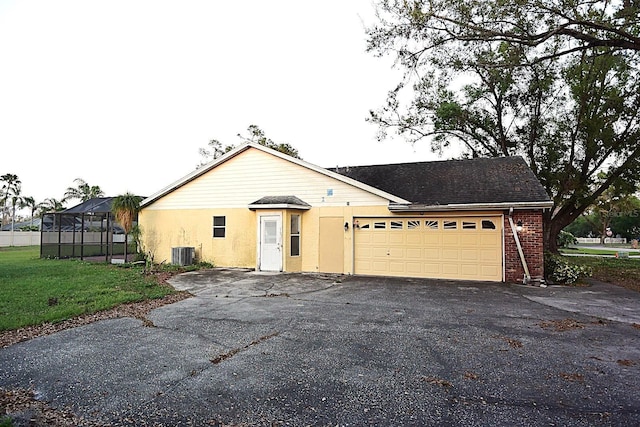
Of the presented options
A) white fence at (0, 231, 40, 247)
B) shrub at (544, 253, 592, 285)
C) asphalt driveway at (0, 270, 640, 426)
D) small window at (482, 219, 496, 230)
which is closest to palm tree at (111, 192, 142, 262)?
asphalt driveway at (0, 270, 640, 426)

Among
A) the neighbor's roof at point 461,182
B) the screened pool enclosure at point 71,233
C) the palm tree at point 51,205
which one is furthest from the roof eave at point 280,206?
the palm tree at point 51,205

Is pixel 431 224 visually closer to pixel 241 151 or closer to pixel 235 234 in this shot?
pixel 235 234

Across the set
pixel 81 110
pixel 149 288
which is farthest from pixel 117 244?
pixel 149 288

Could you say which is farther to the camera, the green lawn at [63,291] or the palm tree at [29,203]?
the palm tree at [29,203]

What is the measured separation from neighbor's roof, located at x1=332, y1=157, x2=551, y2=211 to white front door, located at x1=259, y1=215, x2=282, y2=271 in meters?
4.15

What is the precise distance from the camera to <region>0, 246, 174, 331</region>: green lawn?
645 cm

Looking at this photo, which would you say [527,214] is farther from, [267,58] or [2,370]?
[2,370]

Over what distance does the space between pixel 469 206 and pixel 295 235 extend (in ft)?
19.2

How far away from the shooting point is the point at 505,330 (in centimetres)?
581

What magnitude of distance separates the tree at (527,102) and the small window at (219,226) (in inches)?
310

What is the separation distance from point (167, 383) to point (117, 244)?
735 inches

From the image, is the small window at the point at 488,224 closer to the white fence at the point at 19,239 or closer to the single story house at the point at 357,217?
the single story house at the point at 357,217

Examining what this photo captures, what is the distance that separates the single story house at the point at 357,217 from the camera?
Result: 11055mm

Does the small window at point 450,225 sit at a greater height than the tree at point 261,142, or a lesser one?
lesser
